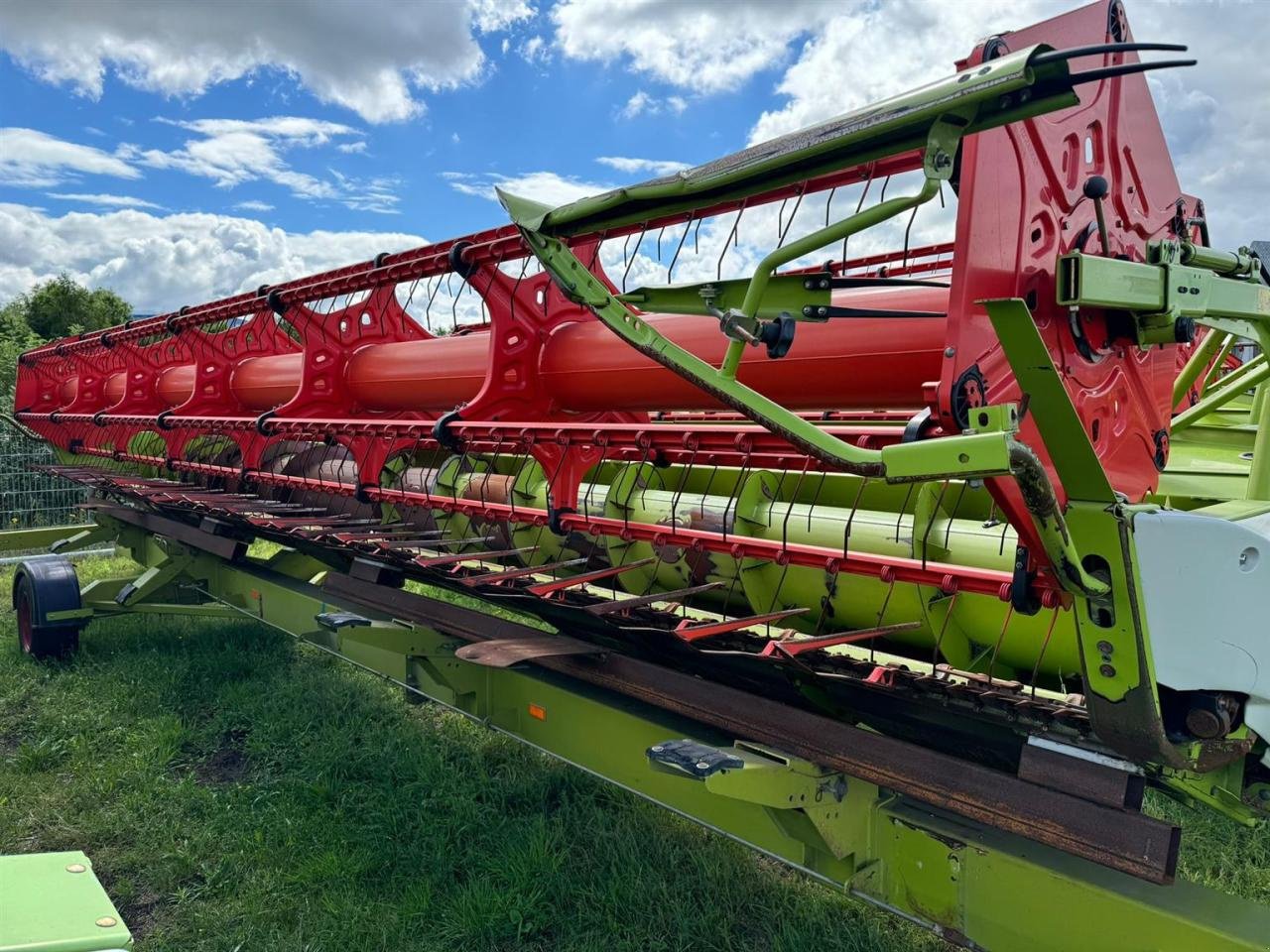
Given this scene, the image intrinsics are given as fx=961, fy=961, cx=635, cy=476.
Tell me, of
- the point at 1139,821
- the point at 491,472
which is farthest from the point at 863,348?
the point at 491,472

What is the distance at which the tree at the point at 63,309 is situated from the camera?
3033cm

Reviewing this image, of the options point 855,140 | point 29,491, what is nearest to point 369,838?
point 855,140

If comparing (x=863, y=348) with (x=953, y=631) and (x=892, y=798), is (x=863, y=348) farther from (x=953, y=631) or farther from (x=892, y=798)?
(x=892, y=798)

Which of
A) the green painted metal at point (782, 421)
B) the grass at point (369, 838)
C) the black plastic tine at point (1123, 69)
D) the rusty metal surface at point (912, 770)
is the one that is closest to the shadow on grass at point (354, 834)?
the grass at point (369, 838)

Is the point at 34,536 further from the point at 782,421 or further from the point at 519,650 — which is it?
the point at 782,421

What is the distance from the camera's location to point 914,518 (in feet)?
9.45

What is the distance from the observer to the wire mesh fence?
1158cm

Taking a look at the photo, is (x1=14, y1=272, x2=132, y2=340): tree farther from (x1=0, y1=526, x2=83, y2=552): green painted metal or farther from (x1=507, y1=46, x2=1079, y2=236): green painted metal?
(x1=507, y1=46, x2=1079, y2=236): green painted metal

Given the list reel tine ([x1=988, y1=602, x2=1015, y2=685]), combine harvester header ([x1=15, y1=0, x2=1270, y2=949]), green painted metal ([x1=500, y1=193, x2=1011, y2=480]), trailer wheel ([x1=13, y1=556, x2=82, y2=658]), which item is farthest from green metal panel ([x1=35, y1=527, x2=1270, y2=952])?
trailer wheel ([x1=13, y1=556, x2=82, y2=658])

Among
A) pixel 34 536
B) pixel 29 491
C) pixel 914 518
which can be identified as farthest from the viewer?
pixel 29 491

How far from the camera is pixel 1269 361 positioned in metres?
2.68

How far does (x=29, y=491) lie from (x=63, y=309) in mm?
22662

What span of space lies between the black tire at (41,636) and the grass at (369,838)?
608 mm

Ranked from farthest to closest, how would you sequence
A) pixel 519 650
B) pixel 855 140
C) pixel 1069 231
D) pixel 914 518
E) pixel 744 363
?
pixel 519 650 < pixel 744 363 < pixel 914 518 < pixel 1069 231 < pixel 855 140
